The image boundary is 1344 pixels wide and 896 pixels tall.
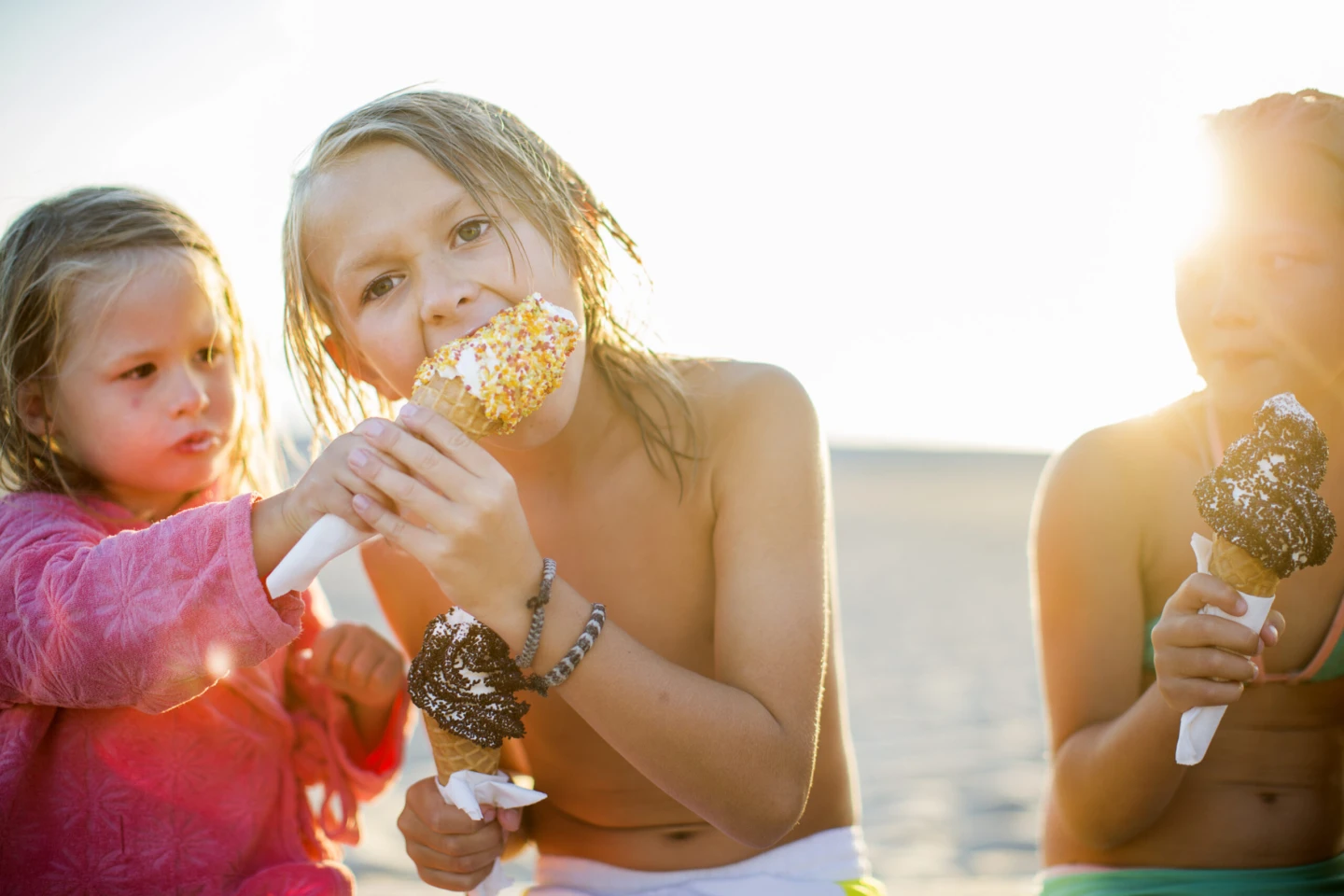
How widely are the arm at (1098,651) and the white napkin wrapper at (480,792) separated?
1.28 m

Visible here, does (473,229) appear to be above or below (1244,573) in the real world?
above

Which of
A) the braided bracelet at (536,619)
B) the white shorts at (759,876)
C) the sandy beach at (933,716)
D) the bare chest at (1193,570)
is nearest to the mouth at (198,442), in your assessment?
the braided bracelet at (536,619)

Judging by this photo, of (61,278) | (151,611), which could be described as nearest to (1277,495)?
(151,611)

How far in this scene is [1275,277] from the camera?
2.31m

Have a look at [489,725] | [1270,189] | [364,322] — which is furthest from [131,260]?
[1270,189]

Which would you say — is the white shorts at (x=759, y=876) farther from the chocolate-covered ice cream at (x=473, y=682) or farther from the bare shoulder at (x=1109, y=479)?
the bare shoulder at (x=1109, y=479)

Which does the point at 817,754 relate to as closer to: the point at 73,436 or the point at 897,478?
the point at 73,436

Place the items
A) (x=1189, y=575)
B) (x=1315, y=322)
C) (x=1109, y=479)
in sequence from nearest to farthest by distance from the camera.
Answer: (x=1315, y=322) < (x=1189, y=575) < (x=1109, y=479)

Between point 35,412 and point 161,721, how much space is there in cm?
90

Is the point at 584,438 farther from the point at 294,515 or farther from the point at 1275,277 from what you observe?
the point at 1275,277

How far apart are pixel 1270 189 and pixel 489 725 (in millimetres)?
2101

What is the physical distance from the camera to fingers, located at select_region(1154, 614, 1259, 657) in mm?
1958

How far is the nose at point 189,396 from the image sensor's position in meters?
2.62

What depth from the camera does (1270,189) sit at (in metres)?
2.35
